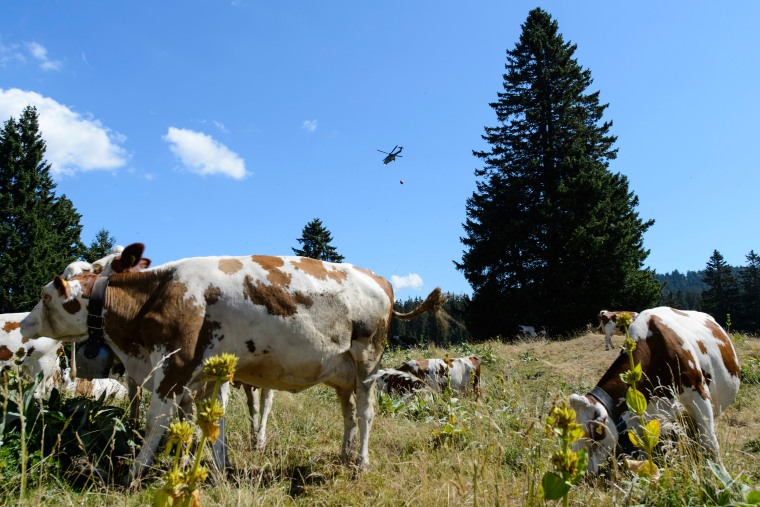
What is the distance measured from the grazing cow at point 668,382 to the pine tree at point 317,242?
131 ft

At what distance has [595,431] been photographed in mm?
3857

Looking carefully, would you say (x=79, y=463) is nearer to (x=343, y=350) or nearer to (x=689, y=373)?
(x=343, y=350)

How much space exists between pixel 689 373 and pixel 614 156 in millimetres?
27144

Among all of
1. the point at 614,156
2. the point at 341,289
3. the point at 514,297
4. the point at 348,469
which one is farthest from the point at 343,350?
the point at 614,156

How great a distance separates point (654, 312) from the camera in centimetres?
531

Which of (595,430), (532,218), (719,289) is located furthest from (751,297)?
(595,430)

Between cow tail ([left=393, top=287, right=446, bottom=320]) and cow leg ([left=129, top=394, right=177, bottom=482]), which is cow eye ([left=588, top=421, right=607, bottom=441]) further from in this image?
cow leg ([left=129, top=394, right=177, bottom=482])

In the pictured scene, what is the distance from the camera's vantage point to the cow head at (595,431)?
3.79m

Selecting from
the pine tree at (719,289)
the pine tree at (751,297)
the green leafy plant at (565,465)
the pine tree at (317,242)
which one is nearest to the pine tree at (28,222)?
the pine tree at (317,242)

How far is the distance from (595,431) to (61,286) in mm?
4910

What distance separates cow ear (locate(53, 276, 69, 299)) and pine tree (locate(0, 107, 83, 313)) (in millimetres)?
27289

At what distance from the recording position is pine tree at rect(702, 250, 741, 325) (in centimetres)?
5384

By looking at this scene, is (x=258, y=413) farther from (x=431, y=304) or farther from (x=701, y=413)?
(x=701, y=413)

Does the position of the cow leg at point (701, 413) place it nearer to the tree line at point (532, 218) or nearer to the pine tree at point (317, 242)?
the tree line at point (532, 218)
